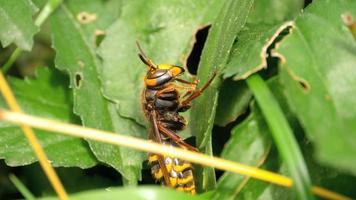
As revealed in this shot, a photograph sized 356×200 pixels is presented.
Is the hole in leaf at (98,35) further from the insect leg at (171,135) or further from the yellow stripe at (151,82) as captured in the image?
the insect leg at (171,135)

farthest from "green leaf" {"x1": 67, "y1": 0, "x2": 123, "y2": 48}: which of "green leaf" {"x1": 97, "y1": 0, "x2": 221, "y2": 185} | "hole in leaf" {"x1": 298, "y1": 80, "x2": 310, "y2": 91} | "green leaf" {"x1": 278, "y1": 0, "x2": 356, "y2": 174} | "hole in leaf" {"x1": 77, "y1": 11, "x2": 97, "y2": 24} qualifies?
"hole in leaf" {"x1": 298, "y1": 80, "x2": 310, "y2": 91}

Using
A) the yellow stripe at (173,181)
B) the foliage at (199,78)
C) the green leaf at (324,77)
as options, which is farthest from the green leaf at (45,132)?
the green leaf at (324,77)

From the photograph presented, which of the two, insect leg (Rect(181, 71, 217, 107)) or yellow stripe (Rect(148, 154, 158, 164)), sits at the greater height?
insect leg (Rect(181, 71, 217, 107))

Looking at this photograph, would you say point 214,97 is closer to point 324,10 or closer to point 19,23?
point 324,10

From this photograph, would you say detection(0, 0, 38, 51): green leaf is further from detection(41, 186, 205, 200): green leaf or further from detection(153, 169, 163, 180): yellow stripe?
detection(41, 186, 205, 200): green leaf

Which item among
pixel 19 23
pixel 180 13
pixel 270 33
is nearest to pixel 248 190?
pixel 270 33

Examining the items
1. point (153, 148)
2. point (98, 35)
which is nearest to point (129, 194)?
point (153, 148)
